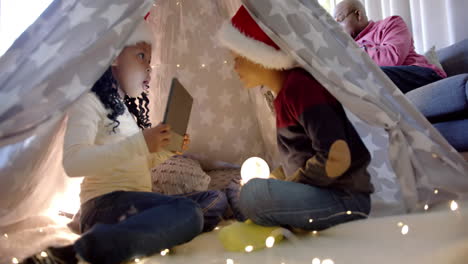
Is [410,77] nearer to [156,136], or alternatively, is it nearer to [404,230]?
[404,230]

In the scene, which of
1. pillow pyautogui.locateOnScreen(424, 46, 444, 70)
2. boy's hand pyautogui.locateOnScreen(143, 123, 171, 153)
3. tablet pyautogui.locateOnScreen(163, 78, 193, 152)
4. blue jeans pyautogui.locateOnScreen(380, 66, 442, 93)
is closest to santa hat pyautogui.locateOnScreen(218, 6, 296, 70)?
tablet pyautogui.locateOnScreen(163, 78, 193, 152)

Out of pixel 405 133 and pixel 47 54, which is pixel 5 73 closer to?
pixel 47 54

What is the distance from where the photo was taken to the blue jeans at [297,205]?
34.1 inches

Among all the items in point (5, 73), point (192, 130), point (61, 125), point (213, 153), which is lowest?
point (213, 153)

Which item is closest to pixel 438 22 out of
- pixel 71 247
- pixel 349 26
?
pixel 349 26

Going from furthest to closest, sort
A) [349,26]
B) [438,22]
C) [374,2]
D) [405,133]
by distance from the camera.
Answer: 1. [374,2]
2. [438,22]
3. [349,26]
4. [405,133]

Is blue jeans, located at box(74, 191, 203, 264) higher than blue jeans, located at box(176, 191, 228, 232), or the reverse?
blue jeans, located at box(74, 191, 203, 264)

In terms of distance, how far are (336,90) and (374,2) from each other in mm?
1641

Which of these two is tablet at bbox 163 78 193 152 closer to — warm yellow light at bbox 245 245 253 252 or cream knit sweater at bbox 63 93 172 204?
cream knit sweater at bbox 63 93 172 204

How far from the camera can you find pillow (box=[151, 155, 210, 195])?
1282 millimetres

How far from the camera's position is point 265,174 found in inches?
43.3

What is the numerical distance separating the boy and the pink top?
3.03 feet

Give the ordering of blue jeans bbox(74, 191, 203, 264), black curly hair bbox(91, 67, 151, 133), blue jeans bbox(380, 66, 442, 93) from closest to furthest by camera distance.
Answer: blue jeans bbox(74, 191, 203, 264)
black curly hair bbox(91, 67, 151, 133)
blue jeans bbox(380, 66, 442, 93)

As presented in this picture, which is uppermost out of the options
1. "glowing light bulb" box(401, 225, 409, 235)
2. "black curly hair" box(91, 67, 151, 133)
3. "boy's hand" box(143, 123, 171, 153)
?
"black curly hair" box(91, 67, 151, 133)
